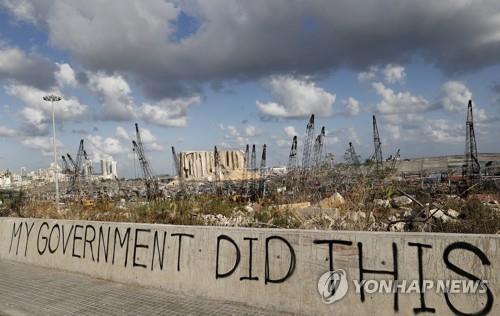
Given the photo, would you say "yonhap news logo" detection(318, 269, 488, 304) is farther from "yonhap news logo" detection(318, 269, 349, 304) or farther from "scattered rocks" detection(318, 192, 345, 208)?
"scattered rocks" detection(318, 192, 345, 208)

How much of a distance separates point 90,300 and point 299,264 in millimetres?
3562

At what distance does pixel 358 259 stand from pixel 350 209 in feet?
8.43

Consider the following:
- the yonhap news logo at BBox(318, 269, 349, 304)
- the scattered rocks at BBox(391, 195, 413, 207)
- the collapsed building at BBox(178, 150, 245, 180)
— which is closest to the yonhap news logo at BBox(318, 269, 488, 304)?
the yonhap news logo at BBox(318, 269, 349, 304)

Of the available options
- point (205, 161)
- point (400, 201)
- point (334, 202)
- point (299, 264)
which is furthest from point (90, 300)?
point (205, 161)

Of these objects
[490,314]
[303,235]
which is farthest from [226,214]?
[490,314]

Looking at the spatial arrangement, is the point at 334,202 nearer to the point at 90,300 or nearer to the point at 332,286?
the point at 332,286

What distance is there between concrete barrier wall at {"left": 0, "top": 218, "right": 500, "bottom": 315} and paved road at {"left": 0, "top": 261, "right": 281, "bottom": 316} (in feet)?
0.73

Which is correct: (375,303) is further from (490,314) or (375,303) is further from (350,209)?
(350,209)

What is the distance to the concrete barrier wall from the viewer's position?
4.81 metres

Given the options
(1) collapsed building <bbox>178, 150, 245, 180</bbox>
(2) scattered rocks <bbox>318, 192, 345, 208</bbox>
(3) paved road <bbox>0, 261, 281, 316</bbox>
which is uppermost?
(1) collapsed building <bbox>178, 150, 245, 180</bbox>

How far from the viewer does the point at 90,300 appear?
6914 millimetres

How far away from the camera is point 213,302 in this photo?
6.49 meters

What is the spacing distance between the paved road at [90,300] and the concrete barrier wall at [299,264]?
8.8 inches

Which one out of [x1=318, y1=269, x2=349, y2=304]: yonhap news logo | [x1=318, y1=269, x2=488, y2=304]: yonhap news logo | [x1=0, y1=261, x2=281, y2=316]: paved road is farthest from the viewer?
[x1=0, y1=261, x2=281, y2=316]: paved road
